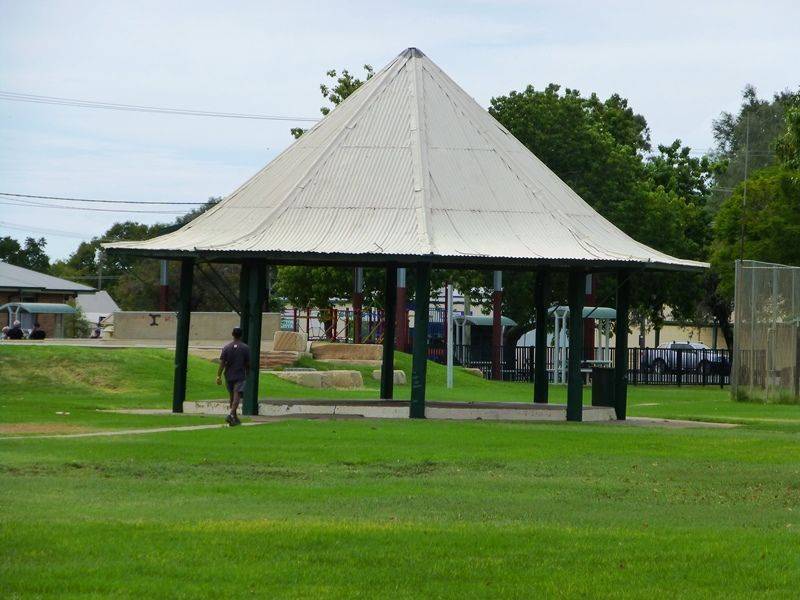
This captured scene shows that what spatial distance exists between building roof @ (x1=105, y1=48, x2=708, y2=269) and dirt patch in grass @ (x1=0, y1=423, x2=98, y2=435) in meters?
4.91

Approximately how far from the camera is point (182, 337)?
32.2 meters

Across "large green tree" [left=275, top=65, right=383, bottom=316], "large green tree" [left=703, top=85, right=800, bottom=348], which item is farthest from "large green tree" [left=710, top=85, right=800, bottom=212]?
"large green tree" [left=275, top=65, right=383, bottom=316]

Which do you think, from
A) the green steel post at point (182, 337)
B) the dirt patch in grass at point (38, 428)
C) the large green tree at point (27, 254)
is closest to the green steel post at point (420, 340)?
the green steel post at point (182, 337)

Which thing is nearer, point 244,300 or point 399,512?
point 399,512

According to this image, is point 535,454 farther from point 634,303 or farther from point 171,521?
point 634,303

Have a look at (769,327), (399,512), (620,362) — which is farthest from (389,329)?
(399,512)

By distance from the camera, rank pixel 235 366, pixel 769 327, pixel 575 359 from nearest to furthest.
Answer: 1. pixel 235 366
2. pixel 575 359
3. pixel 769 327

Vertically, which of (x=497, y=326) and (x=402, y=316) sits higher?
(x=402, y=316)

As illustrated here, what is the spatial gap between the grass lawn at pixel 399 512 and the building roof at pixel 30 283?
55.8 metres

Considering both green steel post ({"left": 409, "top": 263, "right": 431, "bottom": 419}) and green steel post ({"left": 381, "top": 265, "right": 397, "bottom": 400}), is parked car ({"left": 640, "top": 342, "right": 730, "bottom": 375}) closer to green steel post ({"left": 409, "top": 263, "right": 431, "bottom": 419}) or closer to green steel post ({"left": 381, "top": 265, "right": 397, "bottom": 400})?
green steel post ({"left": 381, "top": 265, "right": 397, "bottom": 400})

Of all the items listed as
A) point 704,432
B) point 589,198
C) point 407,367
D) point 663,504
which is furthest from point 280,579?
point 589,198

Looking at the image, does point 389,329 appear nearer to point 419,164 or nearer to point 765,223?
point 419,164

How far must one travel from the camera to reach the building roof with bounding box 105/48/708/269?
30.2 meters

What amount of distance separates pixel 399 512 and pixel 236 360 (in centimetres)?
1345
